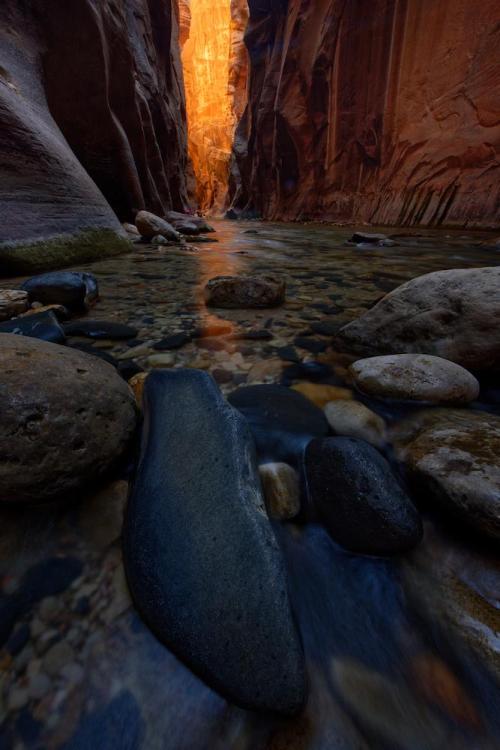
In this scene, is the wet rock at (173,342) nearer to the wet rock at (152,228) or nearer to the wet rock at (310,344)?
the wet rock at (310,344)

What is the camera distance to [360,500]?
0.90 meters

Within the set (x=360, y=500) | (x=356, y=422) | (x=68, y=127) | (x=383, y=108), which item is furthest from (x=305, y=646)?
(x=383, y=108)

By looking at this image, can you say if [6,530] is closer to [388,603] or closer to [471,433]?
[388,603]

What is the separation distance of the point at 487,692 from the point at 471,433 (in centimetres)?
67

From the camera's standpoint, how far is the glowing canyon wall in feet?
145

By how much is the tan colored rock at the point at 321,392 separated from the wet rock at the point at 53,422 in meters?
0.74

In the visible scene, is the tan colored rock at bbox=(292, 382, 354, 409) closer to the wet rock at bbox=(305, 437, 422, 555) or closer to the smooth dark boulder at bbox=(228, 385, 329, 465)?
Answer: the smooth dark boulder at bbox=(228, 385, 329, 465)

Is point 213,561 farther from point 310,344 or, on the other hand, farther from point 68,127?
point 68,127

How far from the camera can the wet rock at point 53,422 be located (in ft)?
2.76

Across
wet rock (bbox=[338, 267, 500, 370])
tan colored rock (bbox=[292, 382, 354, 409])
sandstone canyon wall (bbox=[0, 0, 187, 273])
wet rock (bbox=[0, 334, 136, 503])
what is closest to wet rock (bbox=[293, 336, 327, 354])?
wet rock (bbox=[338, 267, 500, 370])

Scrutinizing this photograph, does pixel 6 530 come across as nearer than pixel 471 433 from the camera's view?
Yes

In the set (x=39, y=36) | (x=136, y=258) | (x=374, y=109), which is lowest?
(x=136, y=258)

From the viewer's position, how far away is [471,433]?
3.51 feet

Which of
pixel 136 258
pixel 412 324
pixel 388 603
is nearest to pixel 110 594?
pixel 388 603
